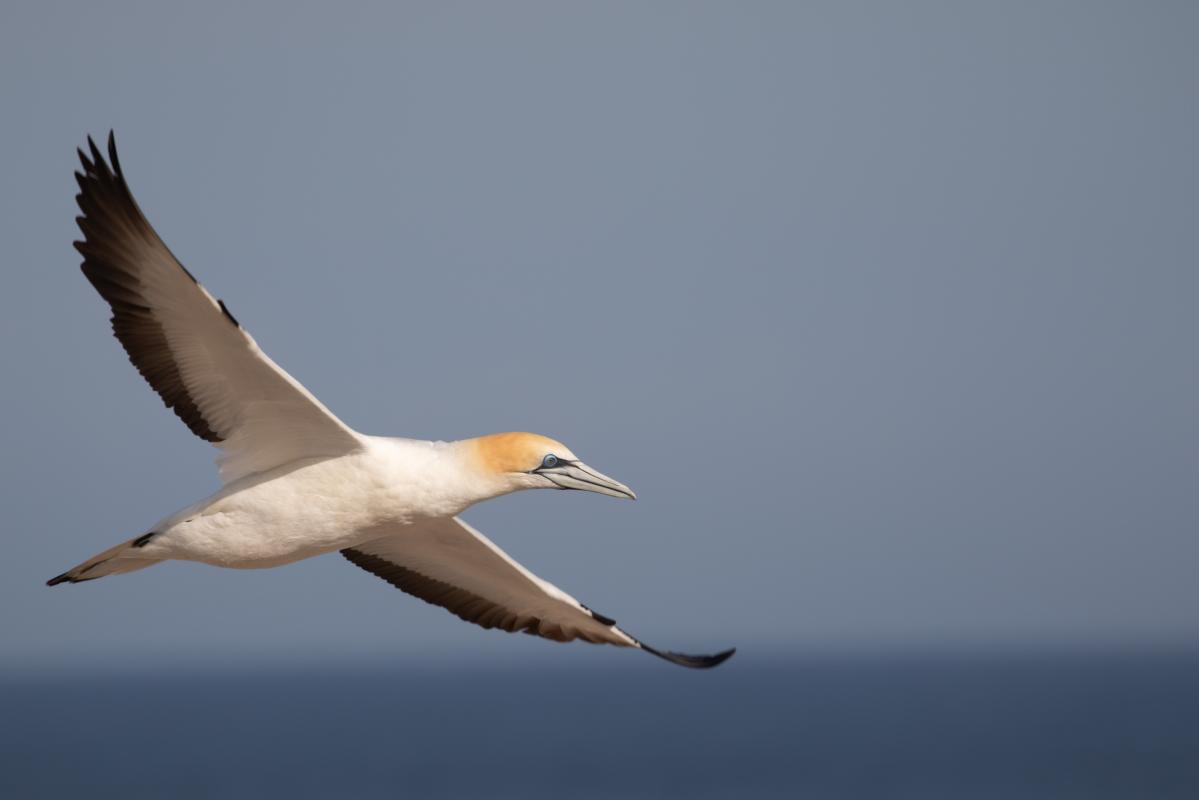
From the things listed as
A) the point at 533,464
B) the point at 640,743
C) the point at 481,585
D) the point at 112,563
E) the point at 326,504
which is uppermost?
the point at 640,743

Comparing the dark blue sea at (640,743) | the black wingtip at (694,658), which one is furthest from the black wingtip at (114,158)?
the dark blue sea at (640,743)

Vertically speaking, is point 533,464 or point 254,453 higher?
point 533,464

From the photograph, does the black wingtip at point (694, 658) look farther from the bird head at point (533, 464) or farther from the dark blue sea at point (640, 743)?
the dark blue sea at point (640, 743)

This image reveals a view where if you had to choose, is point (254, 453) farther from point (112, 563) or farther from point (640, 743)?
point (640, 743)

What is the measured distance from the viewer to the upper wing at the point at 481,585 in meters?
14.1

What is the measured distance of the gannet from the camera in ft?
38.0

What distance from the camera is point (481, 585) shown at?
1462 centimetres

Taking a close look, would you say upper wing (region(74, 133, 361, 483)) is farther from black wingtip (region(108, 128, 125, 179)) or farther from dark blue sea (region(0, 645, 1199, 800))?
dark blue sea (region(0, 645, 1199, 800))

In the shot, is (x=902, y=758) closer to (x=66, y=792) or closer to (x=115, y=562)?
(x=66, y=792)

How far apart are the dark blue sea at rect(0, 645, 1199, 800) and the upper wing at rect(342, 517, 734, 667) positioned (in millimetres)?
65056

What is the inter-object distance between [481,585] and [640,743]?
8919 centimetres

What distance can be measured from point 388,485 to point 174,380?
65.8 inches

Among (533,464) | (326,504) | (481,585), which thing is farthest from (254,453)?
(481,585)

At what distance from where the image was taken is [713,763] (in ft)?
301
